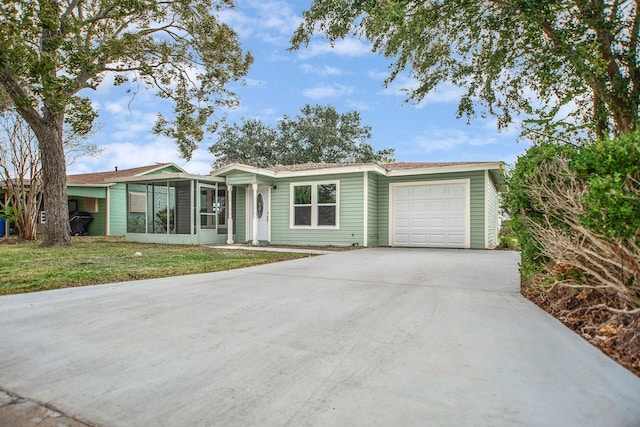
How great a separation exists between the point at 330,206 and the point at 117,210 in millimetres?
13195

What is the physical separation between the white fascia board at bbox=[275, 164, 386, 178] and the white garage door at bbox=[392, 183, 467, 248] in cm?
123

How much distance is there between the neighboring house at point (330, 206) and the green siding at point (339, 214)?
0.03 metres

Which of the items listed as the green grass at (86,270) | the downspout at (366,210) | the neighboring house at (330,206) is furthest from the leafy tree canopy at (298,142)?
the green grass at (86,270)

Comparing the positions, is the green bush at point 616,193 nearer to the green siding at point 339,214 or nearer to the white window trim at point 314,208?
the green siding at point 339,214

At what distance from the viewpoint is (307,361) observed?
7.82ft

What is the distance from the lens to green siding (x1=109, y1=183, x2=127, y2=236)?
1892 centimetres

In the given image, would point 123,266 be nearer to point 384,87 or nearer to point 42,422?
point 42,422

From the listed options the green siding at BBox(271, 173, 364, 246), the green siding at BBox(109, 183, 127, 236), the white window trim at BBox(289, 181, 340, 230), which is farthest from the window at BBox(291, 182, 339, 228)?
the green siding at BBox(109, 183, 127, 236)

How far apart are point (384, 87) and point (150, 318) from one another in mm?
10245

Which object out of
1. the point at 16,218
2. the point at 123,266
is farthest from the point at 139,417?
the point at 16,218

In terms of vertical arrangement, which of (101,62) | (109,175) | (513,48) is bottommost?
(109,175)

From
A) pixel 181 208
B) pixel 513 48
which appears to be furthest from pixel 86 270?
pixel 513 48

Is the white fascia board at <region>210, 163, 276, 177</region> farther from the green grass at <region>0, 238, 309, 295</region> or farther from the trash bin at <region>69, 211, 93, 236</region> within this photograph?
the trash bin at <region>69, 211, 93, 236</region>

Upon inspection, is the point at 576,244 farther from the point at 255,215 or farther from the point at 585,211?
the point at 255,215
